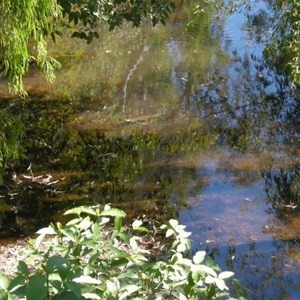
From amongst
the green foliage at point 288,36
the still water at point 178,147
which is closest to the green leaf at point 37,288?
the still water at point 178,147

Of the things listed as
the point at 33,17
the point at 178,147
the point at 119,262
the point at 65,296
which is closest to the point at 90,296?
the point at 65,296

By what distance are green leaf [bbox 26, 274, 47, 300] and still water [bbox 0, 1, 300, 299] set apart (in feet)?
10.0

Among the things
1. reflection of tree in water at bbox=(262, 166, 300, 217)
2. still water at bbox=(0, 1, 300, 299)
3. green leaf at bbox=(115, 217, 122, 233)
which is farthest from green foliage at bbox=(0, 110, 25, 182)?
green leaf at bbox=(115, 217, 122, 233)

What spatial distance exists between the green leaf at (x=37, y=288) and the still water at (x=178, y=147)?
3.06 meters

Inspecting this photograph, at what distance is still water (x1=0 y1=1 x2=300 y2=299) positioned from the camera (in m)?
5.21

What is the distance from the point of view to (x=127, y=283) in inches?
71.4

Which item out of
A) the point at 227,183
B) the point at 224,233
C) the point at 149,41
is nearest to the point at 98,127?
the point at 227,183

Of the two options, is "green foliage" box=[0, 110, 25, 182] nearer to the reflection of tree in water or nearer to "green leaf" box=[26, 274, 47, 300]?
the reflection of tree in water

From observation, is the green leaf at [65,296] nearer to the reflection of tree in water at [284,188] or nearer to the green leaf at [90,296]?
the green leaf at [90,296]

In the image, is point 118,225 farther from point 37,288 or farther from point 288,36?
point 288,36

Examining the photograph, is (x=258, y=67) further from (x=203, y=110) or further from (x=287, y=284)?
(x=287, y=284)

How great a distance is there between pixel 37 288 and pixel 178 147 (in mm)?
5595

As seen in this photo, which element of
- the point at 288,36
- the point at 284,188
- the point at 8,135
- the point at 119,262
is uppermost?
the point at 119,262

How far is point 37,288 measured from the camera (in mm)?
1454
